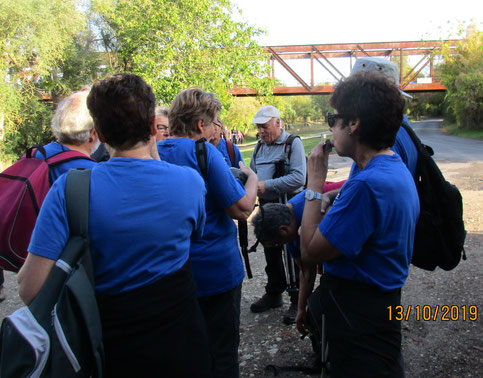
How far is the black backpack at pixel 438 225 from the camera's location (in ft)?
6.73

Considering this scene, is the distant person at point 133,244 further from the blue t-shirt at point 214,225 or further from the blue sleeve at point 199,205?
the blue t-shirt at point 214,225

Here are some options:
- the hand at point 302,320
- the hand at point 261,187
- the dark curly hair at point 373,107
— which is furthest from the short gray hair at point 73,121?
the hand at point 261,187

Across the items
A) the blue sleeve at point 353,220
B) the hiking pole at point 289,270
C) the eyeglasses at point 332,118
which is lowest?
the hiking pole at point 289,270

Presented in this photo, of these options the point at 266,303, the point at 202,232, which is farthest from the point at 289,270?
the point at 202,232

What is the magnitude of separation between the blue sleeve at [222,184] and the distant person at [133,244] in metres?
0.62

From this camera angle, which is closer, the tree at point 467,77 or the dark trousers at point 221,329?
the dark trousers at point 221,329

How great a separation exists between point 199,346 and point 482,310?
3573mm

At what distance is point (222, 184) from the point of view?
2.31 m

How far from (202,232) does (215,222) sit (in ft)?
1.53

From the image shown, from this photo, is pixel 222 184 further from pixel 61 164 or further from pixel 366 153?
pixel 61 164

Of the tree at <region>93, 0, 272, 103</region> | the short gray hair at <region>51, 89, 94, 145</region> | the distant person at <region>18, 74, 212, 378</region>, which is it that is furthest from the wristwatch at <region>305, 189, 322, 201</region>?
the tree at <region>93, 0, 272, 103</region>

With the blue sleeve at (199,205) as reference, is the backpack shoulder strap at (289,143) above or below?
below

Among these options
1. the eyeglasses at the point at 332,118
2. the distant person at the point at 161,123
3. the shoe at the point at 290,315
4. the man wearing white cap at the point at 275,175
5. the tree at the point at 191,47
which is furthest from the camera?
the tree at the point at 191,47

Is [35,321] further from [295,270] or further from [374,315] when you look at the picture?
[295,270]
